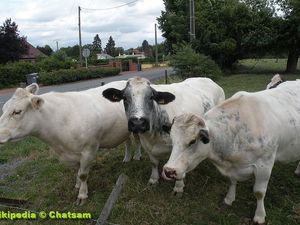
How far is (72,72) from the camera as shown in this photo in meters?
32.0

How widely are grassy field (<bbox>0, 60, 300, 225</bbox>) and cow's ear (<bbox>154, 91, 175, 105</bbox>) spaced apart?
58.7 inches

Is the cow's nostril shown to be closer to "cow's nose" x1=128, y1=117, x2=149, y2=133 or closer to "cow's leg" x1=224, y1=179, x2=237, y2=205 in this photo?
"cow's nose" x1=128, y1=117, x2=149, y2=133

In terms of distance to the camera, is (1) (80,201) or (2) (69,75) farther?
(2) (69,75)

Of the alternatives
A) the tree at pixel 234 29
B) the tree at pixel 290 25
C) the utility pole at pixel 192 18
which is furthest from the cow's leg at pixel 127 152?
the tree at pixel 290 25

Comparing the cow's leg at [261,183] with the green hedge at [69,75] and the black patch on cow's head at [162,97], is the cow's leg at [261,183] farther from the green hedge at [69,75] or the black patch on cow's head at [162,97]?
the green hedge at [69,75]

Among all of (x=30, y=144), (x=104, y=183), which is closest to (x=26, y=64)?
(x=30, y=144)

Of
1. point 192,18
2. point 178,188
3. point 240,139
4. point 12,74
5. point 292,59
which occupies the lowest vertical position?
point 12,74

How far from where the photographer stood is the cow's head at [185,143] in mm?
3965

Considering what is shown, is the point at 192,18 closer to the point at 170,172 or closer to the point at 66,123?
the point at 66,123

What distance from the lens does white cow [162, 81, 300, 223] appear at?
4.05 meters

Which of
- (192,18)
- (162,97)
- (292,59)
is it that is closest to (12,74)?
(192,18)

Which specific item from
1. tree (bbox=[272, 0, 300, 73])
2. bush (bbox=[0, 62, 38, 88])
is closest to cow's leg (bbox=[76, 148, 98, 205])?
tree (bbox=[272, 0, 300, 73])

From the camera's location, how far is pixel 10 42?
119 ft

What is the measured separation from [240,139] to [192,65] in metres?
17.5
